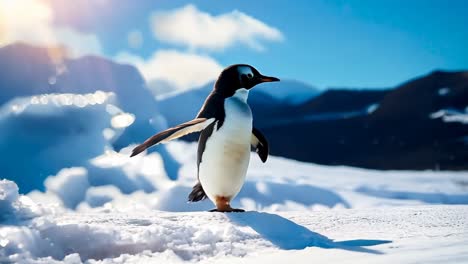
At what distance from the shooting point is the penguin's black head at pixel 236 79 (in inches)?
115

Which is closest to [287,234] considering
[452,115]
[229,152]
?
[229,152]

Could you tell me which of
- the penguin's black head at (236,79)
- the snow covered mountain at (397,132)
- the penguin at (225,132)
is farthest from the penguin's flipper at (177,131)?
the snow covered mountain at (397,132)

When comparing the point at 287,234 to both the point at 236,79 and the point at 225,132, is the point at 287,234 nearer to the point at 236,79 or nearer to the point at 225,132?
the point at 225,132

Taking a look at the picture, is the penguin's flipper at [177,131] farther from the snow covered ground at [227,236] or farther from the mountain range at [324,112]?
the mountain range at [324,112]

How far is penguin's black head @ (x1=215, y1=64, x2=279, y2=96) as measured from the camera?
2.93 m

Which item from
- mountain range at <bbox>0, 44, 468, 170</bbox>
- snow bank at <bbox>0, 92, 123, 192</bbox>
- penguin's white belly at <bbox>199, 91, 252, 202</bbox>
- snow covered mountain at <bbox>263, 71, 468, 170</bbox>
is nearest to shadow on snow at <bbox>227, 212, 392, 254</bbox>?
penguin's white belly at <bbox>199, 91, 252, 202</bbox>

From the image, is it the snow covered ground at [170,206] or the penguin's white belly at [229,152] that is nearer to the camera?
the snow covered ground at [170,206]

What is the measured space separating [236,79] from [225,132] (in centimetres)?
34

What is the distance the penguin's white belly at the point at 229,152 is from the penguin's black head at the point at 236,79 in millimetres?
73

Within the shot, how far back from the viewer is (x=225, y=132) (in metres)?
2.78

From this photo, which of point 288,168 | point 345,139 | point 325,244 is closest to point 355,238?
point 325,244

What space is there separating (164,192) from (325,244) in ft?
11.7

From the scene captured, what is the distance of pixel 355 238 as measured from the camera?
2.15m

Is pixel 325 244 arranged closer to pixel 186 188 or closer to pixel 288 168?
pixel 186 188
